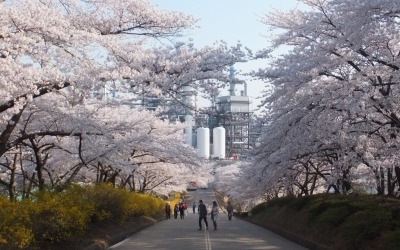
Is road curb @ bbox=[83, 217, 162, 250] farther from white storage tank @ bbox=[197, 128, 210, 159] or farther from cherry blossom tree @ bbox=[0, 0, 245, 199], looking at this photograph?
white storage tank @ bbox=[197, 128, 210, 159]

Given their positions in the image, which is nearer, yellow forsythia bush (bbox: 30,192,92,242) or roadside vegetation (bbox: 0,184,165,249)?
roadside vegetation (bbox: 0,184,165,249)

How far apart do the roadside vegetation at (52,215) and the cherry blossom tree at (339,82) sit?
664cm

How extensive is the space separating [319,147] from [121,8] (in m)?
10.6

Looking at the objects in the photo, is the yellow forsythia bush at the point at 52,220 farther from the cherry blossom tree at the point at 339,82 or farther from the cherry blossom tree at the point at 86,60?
the cherry blossom tree at the point at 339,82

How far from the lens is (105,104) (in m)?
17.5

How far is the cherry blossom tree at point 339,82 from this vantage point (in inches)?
486

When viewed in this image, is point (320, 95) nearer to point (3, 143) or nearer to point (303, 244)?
point (303, 244)

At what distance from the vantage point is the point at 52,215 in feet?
38.5

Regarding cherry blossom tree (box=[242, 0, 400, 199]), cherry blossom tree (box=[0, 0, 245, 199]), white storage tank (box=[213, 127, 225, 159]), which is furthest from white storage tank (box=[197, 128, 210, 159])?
cherry blossom tree (box=[0, 0, 245, 199])

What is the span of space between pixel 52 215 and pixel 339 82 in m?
8.77

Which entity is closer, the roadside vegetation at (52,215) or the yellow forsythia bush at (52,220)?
the roadside vegetation at (52,215)

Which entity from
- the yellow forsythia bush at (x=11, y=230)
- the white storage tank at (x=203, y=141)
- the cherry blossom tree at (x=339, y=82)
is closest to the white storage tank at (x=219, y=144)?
the white storage tank at (x=203, y=141)

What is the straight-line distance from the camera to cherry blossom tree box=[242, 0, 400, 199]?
12.3 meters

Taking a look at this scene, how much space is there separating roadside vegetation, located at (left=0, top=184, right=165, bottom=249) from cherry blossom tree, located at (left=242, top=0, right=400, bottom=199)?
21.8 feet
